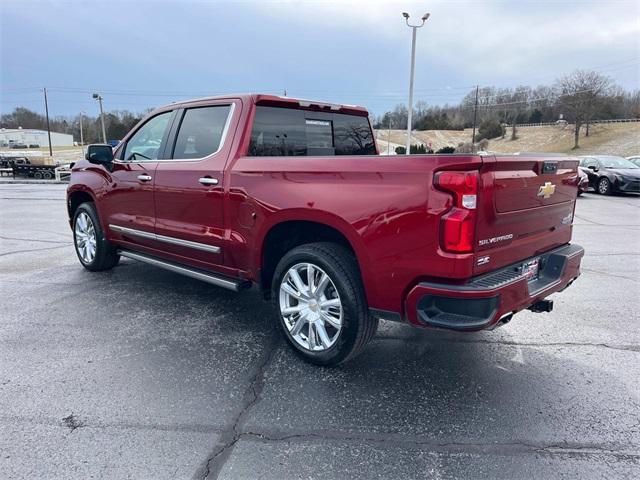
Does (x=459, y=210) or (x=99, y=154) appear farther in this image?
(x=99, y=154)

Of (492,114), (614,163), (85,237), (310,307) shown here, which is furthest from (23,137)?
(310,307)

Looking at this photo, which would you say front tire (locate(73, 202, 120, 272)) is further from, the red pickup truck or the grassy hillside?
the grassy hillside

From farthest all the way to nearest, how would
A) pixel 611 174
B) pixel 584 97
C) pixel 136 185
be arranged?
pixel 584 97 → pixel 611 174 → pixel 136 185

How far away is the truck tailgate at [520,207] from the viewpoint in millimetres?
2686

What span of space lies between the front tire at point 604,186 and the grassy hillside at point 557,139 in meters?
16.8

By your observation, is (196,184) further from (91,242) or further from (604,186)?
(604,186)

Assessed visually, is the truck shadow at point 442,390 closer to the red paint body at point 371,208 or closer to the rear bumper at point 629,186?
the red paint body at point 371,208

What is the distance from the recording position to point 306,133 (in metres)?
4.37

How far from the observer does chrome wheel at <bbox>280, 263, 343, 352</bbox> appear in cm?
329

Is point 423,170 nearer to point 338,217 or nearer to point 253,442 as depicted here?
point 338,217

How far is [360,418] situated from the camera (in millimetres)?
2820

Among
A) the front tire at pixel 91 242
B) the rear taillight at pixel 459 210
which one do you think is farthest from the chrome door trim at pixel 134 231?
the rear taillight at pixel 459 210

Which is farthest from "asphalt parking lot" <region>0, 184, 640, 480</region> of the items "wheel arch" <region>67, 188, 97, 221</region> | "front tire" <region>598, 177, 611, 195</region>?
"front tire" <region>598, 177, 611, 195</region>

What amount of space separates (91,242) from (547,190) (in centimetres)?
526
